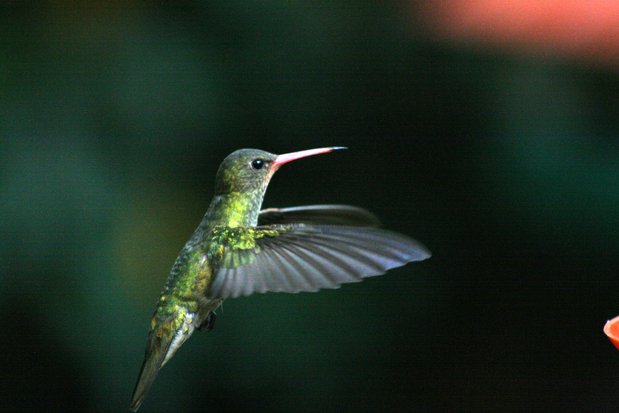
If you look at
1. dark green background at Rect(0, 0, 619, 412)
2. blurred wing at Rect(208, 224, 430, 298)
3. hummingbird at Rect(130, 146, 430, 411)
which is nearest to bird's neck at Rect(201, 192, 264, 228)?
hummingbird at Rect(130, 146, 430, 411)

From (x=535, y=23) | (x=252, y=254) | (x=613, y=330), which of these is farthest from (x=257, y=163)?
(x=535, y=23)

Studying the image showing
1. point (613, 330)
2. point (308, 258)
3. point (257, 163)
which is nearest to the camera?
point (613, 330)

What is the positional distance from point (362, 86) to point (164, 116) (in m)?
0.62

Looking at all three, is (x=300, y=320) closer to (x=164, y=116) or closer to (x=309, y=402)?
(x=309, y=402)

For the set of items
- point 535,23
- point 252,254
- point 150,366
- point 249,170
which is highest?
point 535,23

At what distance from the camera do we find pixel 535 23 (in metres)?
2.41

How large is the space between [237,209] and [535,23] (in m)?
1.18

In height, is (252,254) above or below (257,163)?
below

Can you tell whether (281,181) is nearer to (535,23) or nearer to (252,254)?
(535,23)

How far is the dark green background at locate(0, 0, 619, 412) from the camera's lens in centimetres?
229

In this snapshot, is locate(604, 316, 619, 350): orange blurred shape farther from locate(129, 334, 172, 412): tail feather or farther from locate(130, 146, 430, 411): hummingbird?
locate(129, 334, 172, 412): tail feather

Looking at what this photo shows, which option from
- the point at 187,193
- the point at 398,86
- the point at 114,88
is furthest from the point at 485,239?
the point at 114,88

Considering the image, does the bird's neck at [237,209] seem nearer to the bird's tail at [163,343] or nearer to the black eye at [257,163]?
the black eye at [257,163]

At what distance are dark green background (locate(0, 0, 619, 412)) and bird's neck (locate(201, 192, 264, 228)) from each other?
2.21 feet
